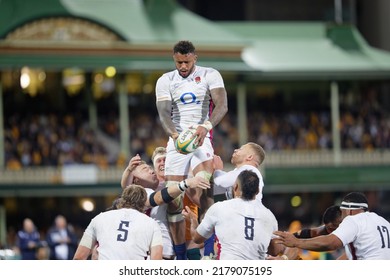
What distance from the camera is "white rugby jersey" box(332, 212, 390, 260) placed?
13242 millimetres

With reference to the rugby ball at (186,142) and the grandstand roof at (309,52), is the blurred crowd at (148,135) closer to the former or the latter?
the grandstand roof at (309,52)

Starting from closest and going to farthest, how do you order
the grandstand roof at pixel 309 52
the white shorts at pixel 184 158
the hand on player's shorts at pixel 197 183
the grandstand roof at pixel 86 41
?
1. the hand on player's shorts at pixel 197 183
2. the white shorts at pixel 184 158
3. the grandstand roof at pixel 86 41
4. the grandstand roof at pixel 309 52

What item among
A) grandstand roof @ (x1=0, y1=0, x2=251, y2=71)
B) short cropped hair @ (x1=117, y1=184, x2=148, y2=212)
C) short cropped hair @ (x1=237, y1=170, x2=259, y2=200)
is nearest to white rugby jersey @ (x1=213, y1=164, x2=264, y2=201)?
short cropped hair @ (x1=237, y1=170, x2=259, y2=200)

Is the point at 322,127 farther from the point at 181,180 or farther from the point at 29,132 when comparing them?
the point at 181,180

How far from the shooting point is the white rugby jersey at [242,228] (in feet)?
43.2

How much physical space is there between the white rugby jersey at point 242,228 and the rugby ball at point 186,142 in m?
1.12

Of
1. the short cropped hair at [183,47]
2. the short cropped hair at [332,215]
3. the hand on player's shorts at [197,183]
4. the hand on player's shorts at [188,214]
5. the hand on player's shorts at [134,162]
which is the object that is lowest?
the short cropped hair at [332,215]

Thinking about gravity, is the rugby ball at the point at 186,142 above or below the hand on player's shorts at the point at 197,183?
above

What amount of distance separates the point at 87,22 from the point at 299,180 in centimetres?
751

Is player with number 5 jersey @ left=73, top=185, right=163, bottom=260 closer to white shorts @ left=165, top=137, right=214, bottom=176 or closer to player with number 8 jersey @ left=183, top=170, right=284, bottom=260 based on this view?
player with number 8 jersey @ left=183, top=170, right=284, bottom=260

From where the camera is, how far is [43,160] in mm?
37031

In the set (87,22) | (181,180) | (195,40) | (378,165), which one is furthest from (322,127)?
(181,180)

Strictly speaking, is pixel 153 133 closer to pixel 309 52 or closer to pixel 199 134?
pixel 309 52

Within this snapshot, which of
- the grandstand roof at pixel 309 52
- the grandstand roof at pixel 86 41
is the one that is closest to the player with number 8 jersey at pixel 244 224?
the grandstand roof at pixel 86 41
